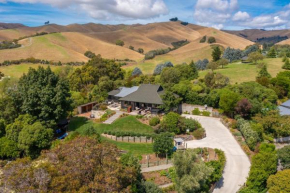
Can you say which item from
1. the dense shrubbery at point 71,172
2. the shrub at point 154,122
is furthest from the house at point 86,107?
the dense shrubbery at point 71,172

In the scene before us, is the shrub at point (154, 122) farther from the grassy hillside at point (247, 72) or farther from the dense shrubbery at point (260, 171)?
the grassy hillside at point (247, 72)

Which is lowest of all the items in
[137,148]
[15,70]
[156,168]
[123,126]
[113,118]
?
[156,168]

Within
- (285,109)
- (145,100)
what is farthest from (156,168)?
(285,109)

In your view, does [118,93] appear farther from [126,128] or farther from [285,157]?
[285,157]

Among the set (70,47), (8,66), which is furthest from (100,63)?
(70,47)

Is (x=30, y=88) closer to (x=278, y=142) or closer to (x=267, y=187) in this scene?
(x=267, y=187)

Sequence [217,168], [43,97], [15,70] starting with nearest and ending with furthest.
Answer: [217,168]
[43,97]
[15,70]

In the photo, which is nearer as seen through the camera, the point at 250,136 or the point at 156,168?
the point at 156,168

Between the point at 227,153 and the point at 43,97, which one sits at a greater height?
the point at 43,97
